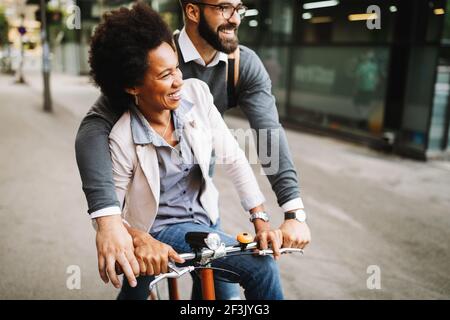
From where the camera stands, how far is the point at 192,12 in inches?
54.3

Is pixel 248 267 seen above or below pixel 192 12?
below

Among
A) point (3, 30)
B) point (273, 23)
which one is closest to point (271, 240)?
point (273, 23)

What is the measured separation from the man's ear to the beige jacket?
211mm

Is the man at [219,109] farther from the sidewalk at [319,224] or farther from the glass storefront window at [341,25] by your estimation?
the glass storefront window at [341,25]

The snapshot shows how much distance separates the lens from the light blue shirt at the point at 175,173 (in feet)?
4.76

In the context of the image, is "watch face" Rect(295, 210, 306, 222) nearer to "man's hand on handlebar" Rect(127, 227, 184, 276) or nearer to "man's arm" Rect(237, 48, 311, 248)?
"man's arm" Rect(237, 48, 311, 248)

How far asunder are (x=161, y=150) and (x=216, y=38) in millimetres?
407

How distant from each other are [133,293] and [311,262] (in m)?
2.16

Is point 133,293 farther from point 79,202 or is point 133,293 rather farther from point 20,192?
point 20,192

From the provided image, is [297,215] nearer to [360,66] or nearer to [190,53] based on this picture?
[190,53]

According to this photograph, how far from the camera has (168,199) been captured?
1574 mm

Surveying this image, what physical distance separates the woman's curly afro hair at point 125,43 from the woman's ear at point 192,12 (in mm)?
81

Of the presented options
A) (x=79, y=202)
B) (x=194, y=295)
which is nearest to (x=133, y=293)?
(x=194, y=295)

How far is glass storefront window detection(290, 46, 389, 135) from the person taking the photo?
8.20 m
